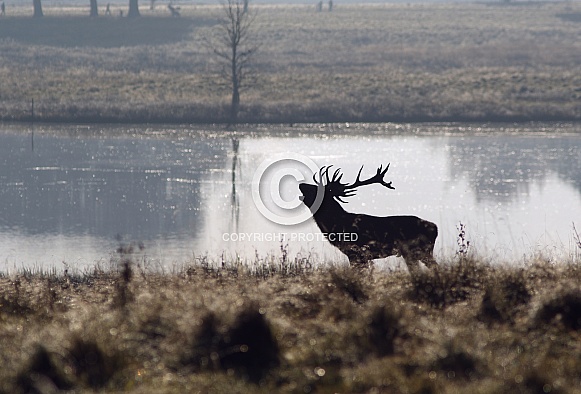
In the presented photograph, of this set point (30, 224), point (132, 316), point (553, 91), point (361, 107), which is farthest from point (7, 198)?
point (553, 91)

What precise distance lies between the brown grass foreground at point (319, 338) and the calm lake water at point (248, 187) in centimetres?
240

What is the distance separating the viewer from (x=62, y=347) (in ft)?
21.7

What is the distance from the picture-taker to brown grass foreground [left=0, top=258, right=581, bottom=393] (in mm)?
6188

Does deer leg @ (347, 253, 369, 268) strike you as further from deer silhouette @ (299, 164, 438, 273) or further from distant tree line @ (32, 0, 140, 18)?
distant tree line @ (32, 0, 140, 18)

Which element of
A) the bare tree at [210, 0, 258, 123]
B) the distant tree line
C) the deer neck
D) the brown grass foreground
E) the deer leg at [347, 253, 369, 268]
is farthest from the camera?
the distant tree line

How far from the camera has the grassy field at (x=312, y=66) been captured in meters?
38.7

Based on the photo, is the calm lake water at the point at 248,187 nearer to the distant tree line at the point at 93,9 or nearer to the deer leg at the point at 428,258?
the deer leg at the point at 428,258

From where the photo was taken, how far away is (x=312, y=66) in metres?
56.2

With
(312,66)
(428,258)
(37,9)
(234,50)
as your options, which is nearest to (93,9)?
(37,9)

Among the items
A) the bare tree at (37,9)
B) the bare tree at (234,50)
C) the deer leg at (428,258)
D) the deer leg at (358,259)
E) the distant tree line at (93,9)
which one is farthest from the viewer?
the distant tree line at (93,9)

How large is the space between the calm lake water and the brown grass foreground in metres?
2.40

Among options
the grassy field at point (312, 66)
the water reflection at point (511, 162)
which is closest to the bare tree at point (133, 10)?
the grassy field at point (312, 66)

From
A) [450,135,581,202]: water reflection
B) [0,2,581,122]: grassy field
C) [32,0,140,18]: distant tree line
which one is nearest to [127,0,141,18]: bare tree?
[32,0,140,18]: distant tree line

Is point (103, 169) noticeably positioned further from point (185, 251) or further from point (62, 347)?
point (62, 347)
